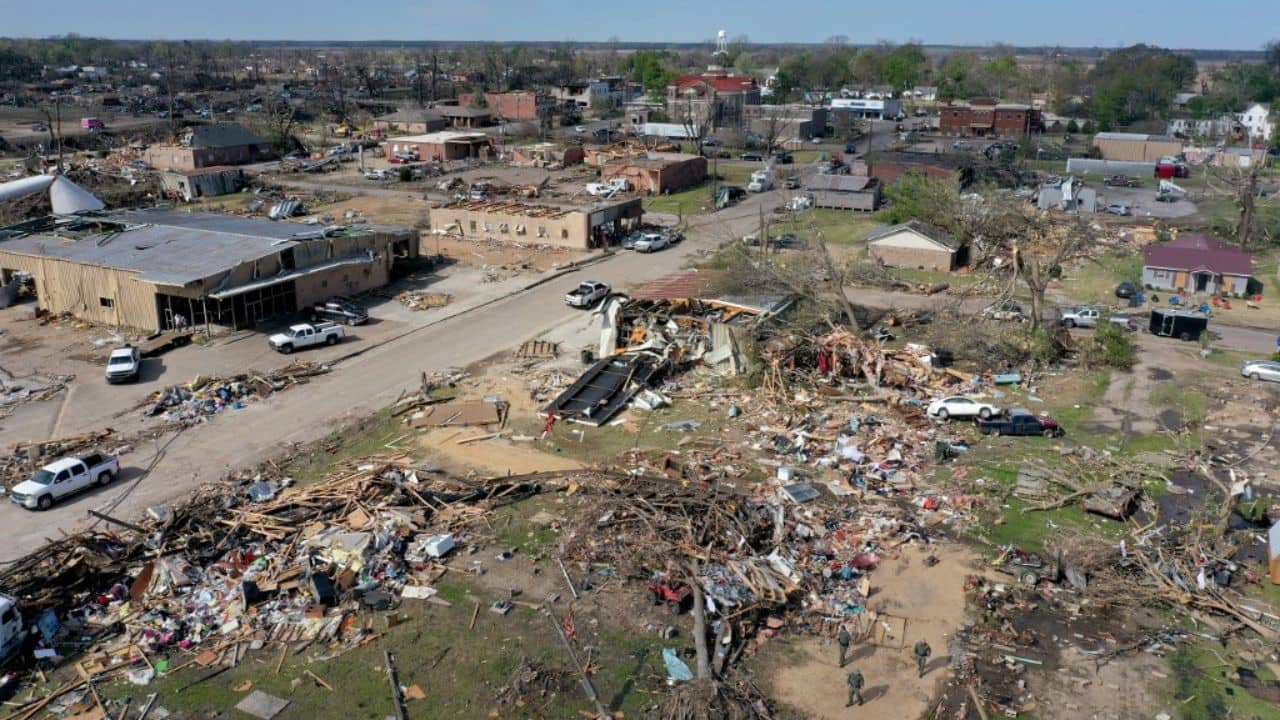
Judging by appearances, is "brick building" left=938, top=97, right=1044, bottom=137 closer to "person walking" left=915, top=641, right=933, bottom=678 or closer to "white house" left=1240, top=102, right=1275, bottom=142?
"white house" left=1240, top=102, right=1275, bottom=142

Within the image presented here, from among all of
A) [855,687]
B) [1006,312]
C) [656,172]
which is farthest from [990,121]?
[855,687]

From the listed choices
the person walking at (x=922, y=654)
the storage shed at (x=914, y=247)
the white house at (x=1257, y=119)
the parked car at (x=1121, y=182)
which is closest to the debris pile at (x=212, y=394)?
the person walking at (x=922, y=654)

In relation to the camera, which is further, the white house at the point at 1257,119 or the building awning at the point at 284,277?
the white house at the point at 1257,119

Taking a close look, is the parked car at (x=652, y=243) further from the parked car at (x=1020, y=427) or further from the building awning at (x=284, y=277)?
the parked car at (x=1020, y=427)

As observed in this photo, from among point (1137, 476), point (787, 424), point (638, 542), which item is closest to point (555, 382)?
point (787, 424)

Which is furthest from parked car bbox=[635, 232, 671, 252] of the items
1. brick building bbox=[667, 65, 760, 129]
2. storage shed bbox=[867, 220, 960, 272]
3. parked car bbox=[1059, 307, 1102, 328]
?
brick building bbox=[667, 65, 760, 129]

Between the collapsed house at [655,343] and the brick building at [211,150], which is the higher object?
the brick building at [211,150]
